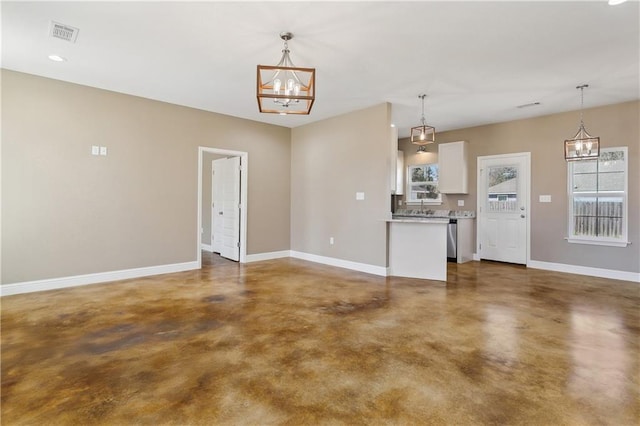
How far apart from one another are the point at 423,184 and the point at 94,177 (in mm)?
6379

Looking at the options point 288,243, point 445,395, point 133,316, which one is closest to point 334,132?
point 288,243

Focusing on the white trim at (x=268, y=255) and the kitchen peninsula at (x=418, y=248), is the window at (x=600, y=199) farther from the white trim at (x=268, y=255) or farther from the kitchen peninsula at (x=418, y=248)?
the white trim at (x=268, y=255)

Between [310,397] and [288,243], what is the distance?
4.99 metres

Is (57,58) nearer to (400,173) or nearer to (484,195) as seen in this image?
(400,173)

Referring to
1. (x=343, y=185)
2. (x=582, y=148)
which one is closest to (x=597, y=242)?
(x=582, y=148)

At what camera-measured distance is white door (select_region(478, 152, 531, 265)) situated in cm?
601

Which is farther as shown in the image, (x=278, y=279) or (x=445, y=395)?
(x=278, y=279)

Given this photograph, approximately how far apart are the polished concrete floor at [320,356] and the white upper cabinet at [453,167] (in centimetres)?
287

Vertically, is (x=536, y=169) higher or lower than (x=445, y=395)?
higher

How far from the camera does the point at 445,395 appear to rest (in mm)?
1961

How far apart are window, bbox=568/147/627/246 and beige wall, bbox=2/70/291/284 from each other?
5.99 metres

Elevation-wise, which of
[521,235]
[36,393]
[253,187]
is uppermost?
[253,187]

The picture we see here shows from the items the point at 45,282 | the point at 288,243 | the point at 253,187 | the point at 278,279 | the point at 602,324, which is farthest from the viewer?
the point at 288,243

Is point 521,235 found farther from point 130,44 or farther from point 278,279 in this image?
point 130,44
